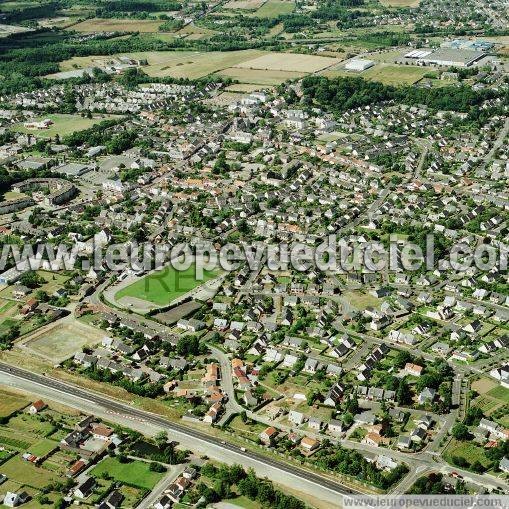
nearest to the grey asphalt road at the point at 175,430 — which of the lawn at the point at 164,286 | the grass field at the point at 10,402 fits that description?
the grass field at the point at 10,402

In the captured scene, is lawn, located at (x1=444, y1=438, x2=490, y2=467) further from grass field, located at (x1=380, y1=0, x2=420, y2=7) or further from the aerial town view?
grass field, located at (x1=380, y1=0, x2=420, y2=7)

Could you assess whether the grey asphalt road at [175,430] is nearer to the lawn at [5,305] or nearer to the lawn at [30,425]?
the lawn at [30,425]

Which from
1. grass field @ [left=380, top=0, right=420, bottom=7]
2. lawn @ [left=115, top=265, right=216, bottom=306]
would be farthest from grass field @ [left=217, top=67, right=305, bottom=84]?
grass field @ [left=380, top=0, right=420, bottom=7]

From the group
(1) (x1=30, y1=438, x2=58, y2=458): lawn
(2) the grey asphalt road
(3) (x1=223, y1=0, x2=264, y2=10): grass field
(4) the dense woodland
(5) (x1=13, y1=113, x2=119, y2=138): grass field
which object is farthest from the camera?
(3) (x1=223, y1=0, x2=264, y2=10): grass field

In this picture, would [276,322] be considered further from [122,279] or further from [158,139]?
[158,139]

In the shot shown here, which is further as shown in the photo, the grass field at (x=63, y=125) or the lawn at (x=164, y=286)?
the grass field at (x=63, y=125)

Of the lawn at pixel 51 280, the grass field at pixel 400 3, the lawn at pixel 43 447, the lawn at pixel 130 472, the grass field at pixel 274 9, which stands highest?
the grass field at pixel 274 9

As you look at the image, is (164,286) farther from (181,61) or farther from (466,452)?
(181,61)
